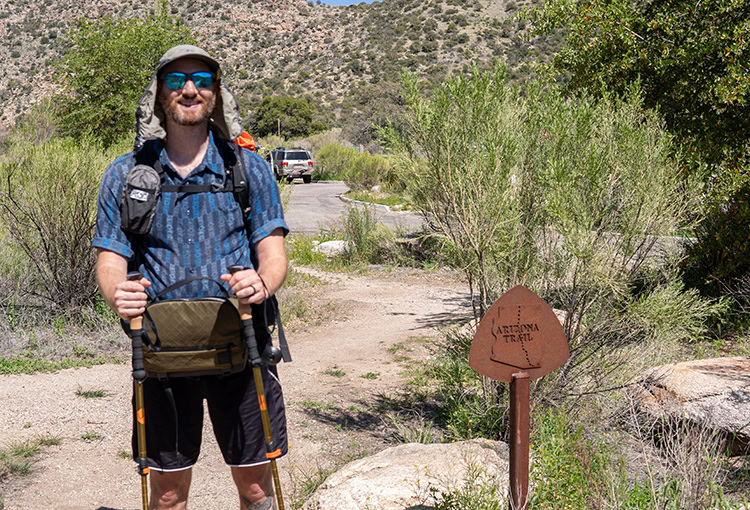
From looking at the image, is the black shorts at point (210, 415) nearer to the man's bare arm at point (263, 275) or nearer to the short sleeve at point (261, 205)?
the man's bare arm at point (263, 275)

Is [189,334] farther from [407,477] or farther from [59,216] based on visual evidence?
[59,216]

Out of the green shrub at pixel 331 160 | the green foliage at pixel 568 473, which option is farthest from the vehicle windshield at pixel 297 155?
the green foliage at pixel 568 473

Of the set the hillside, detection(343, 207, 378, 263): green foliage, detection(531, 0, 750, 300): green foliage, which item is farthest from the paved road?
the hillside

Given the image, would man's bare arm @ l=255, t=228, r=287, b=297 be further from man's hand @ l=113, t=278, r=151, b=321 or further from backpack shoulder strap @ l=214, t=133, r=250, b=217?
man's hand @ l=113, t=278, r=151, b=321

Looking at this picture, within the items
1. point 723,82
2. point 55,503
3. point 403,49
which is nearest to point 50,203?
point 55,503

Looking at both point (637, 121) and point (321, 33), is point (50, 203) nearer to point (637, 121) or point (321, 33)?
point (637, 121)

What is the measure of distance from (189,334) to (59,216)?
17.7ft

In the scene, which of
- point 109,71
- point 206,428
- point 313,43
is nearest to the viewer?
point 206,428

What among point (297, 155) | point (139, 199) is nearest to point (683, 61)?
point (139, 199)

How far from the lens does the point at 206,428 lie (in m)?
5.05

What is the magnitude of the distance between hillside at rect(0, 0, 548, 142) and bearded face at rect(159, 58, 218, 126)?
40.7 meters

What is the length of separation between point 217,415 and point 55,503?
185 cm

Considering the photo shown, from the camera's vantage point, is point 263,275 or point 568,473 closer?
point 263,275

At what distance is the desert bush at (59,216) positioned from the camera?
7.07 m
